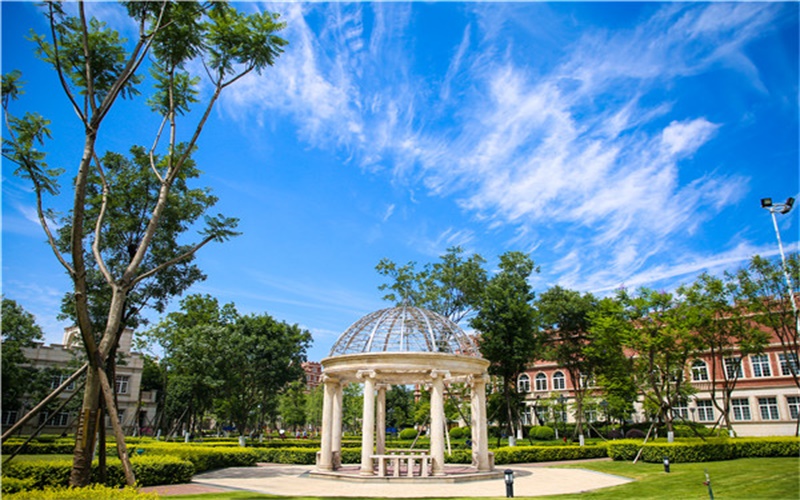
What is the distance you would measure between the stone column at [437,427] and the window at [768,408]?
44283 millimetres

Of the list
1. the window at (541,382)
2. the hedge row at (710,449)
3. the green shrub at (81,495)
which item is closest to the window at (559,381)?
the window at (541,382)

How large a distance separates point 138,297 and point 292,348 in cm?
1809

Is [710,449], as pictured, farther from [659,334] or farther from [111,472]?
[111,472]

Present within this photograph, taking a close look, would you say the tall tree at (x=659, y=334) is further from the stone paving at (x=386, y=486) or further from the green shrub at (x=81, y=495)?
the green shrub at (x=81, y=495)

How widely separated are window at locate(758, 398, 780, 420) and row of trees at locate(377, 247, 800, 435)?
3.41m

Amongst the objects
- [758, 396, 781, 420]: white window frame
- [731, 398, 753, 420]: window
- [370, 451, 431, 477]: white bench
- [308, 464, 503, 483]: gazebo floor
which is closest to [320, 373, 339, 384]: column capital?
[308, 464, 503, 483]: gazebo floor

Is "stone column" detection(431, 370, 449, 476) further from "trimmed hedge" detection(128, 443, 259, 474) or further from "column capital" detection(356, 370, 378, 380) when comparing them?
"trimmed hedge" detection(128, 443, 259, 474)

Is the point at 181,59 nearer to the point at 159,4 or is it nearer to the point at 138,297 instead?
the point at 159,4

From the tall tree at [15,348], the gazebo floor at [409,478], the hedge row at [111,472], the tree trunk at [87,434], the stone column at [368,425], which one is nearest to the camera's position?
the tree trunk at [87,434]

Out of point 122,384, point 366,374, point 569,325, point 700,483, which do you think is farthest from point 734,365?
point 122,384

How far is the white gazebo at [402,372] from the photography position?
19.1 metres

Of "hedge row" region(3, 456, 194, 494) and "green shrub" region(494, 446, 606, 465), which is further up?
"hedge row" region(3, 456, 194, 494)

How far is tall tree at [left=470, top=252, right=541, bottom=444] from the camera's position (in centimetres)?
3584

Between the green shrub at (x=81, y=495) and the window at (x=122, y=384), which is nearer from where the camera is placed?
the green shrub at (x=81, y=495)
